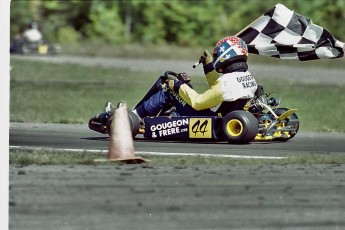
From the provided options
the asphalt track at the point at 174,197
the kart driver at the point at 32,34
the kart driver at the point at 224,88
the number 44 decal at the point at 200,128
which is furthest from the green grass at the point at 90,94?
the asphalt track at the point at 174,197

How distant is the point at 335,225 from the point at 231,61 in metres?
3.05

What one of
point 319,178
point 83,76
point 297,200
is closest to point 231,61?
point 319,178

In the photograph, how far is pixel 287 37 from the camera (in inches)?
336

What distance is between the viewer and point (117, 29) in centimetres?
1541

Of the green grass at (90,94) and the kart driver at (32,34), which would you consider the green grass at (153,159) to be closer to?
the green grass at (90,94)

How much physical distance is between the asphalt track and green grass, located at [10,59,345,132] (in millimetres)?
4245

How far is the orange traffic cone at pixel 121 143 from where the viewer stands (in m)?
6.46

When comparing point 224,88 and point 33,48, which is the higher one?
point 33,48

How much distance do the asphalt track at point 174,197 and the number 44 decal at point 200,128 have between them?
1.63 metres

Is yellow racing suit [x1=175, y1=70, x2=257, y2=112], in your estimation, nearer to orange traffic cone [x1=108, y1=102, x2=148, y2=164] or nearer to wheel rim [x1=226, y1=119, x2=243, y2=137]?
wheel rim [x1=226, y1=119, x2=243, y2=137]

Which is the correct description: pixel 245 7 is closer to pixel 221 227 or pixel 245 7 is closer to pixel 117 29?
pixel 117 29

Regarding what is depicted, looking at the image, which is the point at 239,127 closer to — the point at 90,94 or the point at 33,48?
the point at 90,94

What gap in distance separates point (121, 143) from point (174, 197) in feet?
4.50

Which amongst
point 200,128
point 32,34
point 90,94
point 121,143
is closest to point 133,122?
point 200,128
